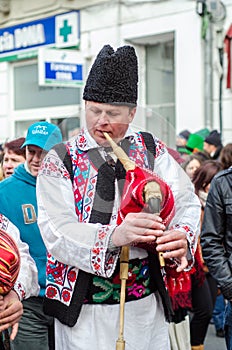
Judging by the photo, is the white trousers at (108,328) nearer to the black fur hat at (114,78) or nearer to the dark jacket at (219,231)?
the black fur hat at (114,78)

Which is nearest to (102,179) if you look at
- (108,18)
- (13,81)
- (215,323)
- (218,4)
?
(215,323)

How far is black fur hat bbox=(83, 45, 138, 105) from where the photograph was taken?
2.83m

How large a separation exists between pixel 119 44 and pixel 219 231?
27.2 ft

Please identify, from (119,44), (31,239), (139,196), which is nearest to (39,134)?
(31,239)

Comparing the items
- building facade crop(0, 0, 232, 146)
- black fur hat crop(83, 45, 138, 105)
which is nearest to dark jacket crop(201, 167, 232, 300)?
black fur hat crop(83, 45, 138, 105)

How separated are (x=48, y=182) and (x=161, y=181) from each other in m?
0.49

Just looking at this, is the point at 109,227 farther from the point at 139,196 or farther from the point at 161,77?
the point at 161,77

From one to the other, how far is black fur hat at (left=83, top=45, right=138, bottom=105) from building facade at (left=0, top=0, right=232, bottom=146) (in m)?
7.25

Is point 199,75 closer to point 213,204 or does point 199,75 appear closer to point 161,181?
point 213,204

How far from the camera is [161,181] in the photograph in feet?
8.74

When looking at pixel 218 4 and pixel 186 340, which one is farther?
pixel 218 4

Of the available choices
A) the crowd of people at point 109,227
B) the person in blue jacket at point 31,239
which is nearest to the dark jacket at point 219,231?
the crowd of people at point 109,227

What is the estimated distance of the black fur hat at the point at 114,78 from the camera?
283 centimetres

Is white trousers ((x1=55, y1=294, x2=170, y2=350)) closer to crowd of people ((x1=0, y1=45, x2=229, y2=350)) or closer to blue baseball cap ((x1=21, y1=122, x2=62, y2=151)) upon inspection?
crowd of people ((x1=0, y1=45, x2=229, y2=350))
